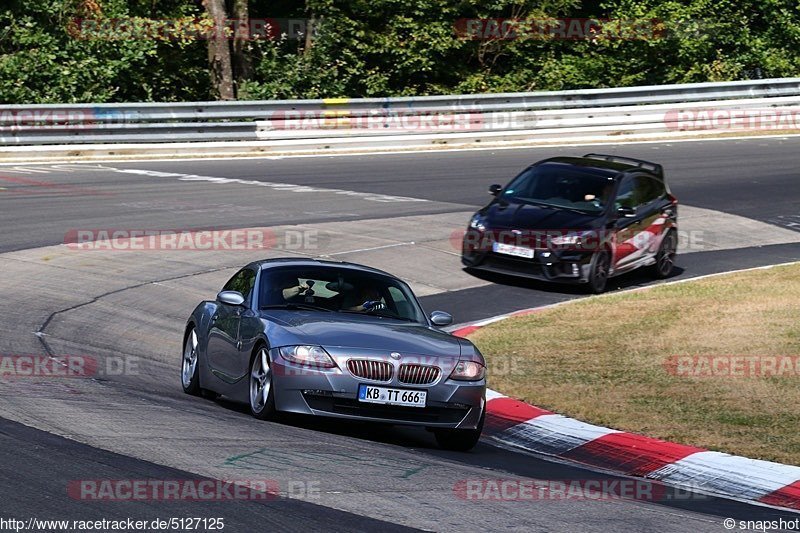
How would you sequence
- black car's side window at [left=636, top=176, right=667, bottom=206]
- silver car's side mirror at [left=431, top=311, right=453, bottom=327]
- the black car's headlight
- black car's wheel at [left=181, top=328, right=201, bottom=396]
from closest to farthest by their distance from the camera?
silver car's side mirror at [left=431, top=311, right=453, bottom=327], black car's wheel at [left=181, top=328, right=201, bottom=396], the black car's headlight, black car's side window at [left=636, top=176, right=667, bottom=206]

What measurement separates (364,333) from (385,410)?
673 mm

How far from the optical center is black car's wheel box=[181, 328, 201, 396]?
456 inches

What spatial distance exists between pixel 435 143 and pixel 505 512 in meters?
23.9

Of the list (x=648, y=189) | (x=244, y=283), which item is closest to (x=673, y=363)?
(x=244, y=283)

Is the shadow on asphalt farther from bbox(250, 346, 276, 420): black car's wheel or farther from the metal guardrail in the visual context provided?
the metal guardrail

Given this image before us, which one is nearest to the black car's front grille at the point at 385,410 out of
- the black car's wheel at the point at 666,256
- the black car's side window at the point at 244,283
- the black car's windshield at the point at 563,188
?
the black car's side window at the point at 244,283

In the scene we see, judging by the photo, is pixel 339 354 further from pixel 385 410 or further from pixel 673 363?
pixel 673 363

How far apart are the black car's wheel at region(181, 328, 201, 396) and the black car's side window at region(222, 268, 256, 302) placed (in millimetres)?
534

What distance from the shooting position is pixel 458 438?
10.1 m

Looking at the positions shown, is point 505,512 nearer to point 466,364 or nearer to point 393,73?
point 466,364

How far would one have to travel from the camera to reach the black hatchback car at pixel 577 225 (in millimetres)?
18000

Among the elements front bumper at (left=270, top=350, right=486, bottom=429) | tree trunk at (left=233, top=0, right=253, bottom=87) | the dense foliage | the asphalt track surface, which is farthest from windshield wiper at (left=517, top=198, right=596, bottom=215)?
tree trunk at (left=233, top=0, right=253, bottom=87)

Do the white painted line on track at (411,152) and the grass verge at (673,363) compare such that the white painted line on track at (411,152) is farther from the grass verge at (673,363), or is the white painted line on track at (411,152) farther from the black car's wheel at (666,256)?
the grass verge at (673,363)

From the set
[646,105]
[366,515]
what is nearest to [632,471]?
[366,515]
